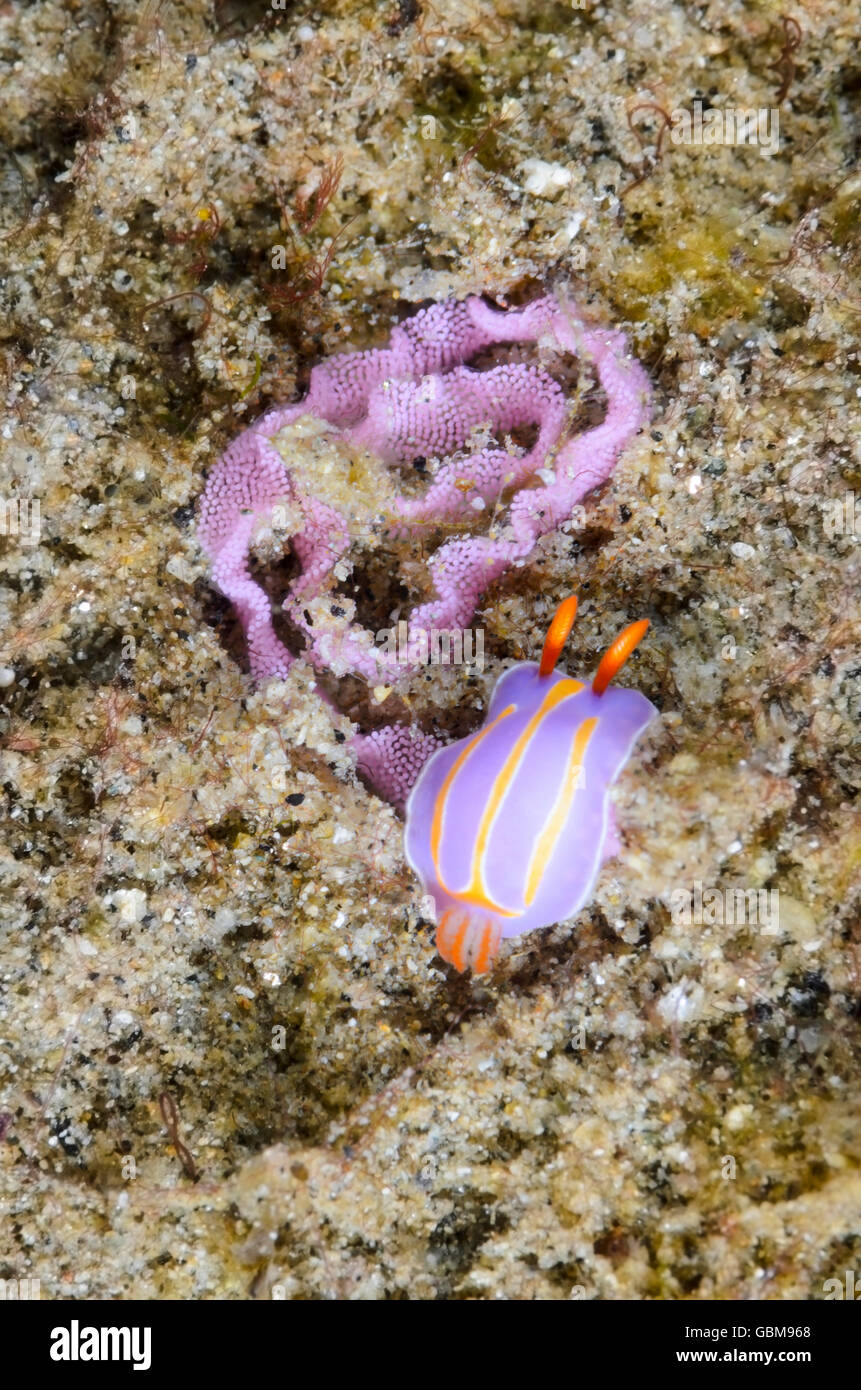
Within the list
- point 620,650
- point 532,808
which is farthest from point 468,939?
point 620,650

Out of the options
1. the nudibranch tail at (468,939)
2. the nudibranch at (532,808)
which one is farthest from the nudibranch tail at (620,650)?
the nudibranch tail at (468,939)

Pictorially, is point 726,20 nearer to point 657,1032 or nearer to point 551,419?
point 551,419

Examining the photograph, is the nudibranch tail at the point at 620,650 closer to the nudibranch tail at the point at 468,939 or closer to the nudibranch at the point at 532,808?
the nudibranch at the point at 532,808

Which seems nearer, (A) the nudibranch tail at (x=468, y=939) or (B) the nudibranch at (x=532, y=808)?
(B) the nudibranch at (x=532, y=808)

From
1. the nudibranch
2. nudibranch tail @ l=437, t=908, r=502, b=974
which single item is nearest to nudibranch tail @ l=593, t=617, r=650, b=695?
the nudibranch

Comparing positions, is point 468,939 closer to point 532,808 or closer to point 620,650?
point 532,808

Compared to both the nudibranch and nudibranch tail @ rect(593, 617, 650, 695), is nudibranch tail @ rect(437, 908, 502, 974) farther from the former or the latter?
nudibranch tail @ rect(593, 617, 650, 695)

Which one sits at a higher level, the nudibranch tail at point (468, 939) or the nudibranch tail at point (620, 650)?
the nudibranch tail at point (620, 650)

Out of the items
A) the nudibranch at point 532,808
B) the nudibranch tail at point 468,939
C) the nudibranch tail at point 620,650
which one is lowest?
the nudibranch tail at point 468,939

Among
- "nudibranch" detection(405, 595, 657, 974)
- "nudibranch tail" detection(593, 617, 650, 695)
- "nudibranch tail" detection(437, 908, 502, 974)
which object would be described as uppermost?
"nudibranch tail" detection(593, 617, 650, 695)
